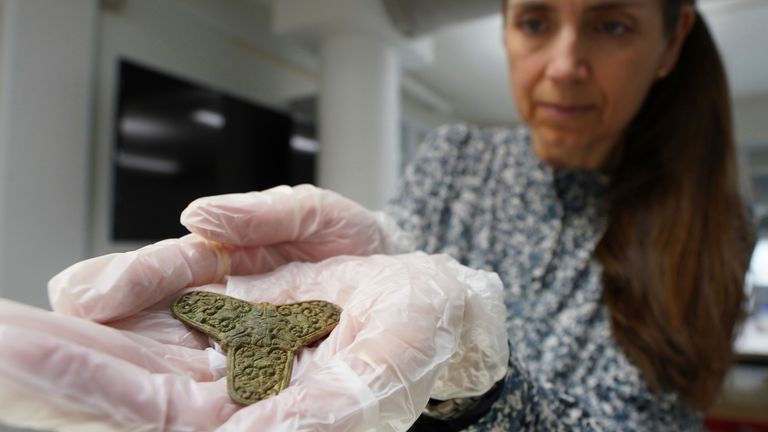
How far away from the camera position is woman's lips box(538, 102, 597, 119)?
2.83ft

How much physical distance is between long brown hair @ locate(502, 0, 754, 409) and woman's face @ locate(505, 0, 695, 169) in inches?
2.7

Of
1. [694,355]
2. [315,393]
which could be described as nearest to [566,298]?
[694,355]

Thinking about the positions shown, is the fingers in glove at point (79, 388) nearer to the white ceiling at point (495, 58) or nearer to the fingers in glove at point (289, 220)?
the fingers in glove at point (289, 220)

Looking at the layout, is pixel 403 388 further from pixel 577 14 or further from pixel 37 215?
pixel 37 215

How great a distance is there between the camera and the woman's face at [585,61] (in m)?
0.82

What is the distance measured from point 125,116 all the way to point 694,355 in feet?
6.77

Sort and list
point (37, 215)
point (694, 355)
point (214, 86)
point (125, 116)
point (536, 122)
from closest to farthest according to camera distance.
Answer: point (694, 355)
point (536, 122)
point (37, 215)
point (125, 116)
point (214, 86)

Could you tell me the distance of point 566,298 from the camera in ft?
2.77

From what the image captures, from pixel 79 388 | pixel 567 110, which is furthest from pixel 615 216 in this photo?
pixel 79 388

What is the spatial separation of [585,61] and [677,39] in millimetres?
248

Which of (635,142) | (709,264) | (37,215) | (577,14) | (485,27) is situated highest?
(485,27)

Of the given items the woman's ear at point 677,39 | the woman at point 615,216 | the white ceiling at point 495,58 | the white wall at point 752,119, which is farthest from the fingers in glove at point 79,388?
the white wall at point 752,119

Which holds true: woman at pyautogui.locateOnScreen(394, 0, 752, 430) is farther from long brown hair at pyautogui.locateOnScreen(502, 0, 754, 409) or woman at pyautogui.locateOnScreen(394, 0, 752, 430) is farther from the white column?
the white column

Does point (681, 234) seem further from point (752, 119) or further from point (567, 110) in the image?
point (752, 119)
